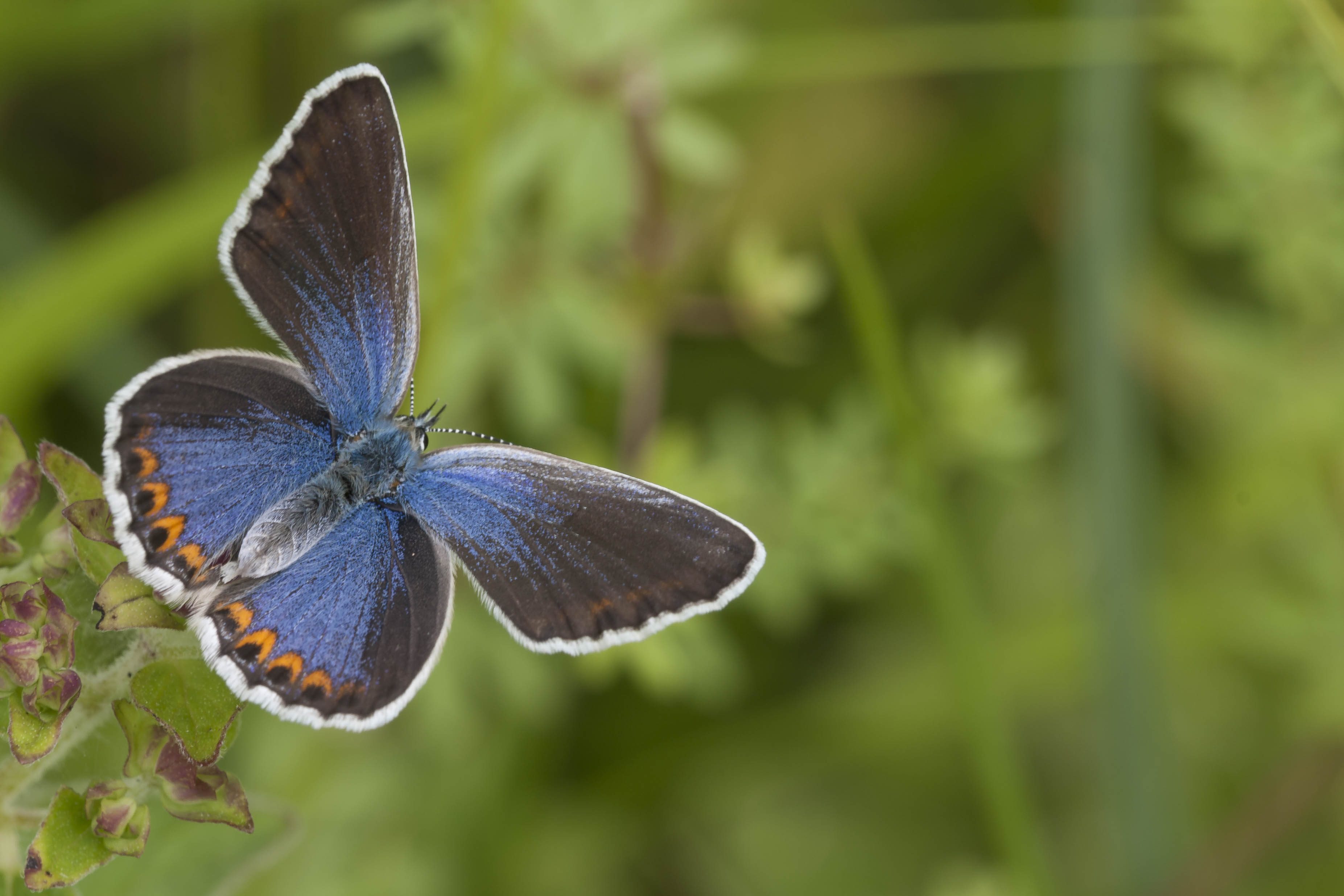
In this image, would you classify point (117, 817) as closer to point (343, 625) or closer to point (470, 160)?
point (343, 625)

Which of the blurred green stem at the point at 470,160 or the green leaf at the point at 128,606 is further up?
the blurred green stem at the point at 470,160

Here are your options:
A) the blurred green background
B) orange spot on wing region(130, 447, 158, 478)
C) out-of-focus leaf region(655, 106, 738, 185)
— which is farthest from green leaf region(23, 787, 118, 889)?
out-of-focus leaf region(655, 106, 738, 185)

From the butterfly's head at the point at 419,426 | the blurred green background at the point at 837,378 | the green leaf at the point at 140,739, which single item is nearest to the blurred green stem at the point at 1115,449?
the blurred green background at the point at 837,378

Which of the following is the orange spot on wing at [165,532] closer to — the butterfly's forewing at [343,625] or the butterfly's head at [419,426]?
the butterfly's forewing at [343,625]

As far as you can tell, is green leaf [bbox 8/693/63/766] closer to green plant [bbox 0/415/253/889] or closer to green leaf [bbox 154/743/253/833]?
green plant [bbox 0/415/253/889]

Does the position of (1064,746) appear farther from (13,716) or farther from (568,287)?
(13,716)

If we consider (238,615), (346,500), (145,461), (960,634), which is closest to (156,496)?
(145,461)
